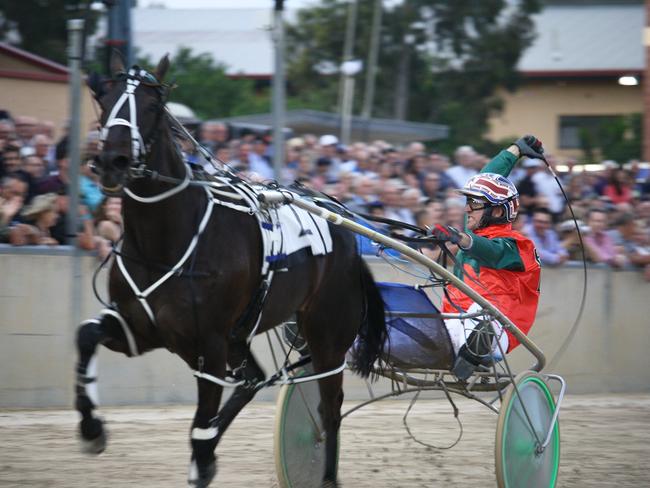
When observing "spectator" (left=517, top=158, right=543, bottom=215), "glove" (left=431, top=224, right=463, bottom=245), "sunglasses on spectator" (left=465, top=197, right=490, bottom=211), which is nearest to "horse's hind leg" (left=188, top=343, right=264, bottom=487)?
"glove" (left=431, top=224, right=463, bottom=245)

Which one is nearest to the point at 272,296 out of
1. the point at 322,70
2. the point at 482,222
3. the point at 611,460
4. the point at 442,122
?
the point at 482,222

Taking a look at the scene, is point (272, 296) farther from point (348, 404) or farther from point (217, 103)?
point (217, 103)

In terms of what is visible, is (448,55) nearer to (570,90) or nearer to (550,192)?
(570,90)

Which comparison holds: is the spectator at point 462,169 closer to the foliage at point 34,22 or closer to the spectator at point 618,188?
the spectator at point 618,188

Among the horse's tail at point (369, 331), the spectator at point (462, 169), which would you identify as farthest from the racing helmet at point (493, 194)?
the spectator at point (462, 169)

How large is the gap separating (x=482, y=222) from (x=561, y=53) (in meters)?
33.7

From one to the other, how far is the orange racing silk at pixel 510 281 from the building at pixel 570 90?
28853 millimetres

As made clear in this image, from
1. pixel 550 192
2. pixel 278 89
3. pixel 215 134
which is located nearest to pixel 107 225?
pixel 278 89

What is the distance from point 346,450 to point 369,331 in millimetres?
1300

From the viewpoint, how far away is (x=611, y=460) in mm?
6641

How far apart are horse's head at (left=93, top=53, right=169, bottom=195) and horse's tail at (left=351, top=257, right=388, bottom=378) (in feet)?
5.50

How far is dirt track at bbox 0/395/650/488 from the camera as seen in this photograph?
586 cm

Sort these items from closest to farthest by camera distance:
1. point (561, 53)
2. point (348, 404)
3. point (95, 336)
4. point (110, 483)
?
point (95, 336)
point (110, 483)
point (348, 404)
point (561, 53)

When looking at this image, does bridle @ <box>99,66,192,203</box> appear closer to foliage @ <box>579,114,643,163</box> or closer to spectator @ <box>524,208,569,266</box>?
spectator @ <box>524,208,569,266</box>
